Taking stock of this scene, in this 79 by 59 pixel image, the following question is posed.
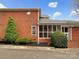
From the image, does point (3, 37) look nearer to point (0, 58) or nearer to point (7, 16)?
point (7, 16)

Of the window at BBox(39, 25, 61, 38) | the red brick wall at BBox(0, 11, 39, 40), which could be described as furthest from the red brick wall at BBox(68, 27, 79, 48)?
the red brick wall at BBox(0, 11, 39, 40)

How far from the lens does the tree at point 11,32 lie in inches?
1394

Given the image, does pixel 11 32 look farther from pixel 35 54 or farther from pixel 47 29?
pixel 35 54

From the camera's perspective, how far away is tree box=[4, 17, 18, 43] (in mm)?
35406

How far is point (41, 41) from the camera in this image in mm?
36688

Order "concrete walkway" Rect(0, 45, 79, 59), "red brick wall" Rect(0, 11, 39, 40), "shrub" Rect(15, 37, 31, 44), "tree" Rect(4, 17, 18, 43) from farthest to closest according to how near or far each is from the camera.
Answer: "red brick wall" Rect(0, 11, 39, 40)
"tree" Rect(4, 17, 18, 43)
"shrub" Rect(15, 37, 31, 44)
"concrete walkway" Rect(0, 45, 79, 59)

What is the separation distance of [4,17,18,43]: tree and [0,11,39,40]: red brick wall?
1209 mm

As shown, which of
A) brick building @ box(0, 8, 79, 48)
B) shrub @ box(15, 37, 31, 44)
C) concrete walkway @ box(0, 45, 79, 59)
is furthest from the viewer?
brick building @ box(0, 8, 79, 48)

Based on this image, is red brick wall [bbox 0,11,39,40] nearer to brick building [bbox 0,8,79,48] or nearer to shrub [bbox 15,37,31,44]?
brick building [bbox 0,8,79,48]

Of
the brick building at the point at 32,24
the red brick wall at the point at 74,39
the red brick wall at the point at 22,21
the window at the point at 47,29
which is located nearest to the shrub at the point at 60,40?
the red brick wall at the point at 74,39

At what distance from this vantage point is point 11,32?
3562 centimetres

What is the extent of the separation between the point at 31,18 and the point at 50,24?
116 inches

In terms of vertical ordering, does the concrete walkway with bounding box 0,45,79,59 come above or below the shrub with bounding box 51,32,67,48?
below

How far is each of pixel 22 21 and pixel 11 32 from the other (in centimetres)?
272
